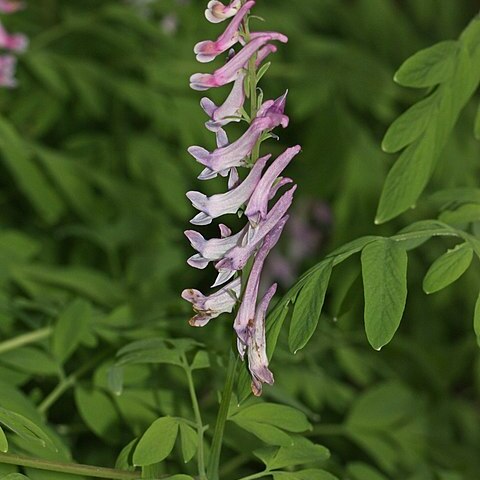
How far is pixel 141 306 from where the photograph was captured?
4.88ft

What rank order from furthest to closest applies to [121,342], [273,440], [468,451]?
[468,451] < [121,342] < [273,440]

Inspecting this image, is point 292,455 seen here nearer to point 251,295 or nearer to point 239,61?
point 251,295

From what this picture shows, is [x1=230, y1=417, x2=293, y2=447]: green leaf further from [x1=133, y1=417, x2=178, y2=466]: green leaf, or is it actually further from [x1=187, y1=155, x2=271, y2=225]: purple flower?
[x1=187, y1=155, x2=271, y2=225]: purple flower

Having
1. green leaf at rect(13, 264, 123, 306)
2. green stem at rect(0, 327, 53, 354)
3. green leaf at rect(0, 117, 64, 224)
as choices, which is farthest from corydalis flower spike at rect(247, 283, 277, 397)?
green leaf at rect(0, 117, 64, 224)

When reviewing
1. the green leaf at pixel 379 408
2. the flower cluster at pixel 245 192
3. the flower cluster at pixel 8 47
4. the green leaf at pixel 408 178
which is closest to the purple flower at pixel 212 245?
the flower cluster at pixel 245 192

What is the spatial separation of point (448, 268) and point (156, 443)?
1.02 ft

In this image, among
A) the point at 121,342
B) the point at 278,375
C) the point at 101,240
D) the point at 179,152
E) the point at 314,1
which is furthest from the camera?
the point at 314,1

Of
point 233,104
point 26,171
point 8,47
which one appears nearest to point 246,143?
point 233,104

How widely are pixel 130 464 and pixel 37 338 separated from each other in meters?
0.39

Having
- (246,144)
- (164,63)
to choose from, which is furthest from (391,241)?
(164,63)

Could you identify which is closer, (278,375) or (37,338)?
(37,338)

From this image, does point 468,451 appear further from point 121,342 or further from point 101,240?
point 121,342

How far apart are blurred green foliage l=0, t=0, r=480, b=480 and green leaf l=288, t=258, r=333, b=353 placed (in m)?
0.16

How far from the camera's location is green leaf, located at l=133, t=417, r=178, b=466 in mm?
790
